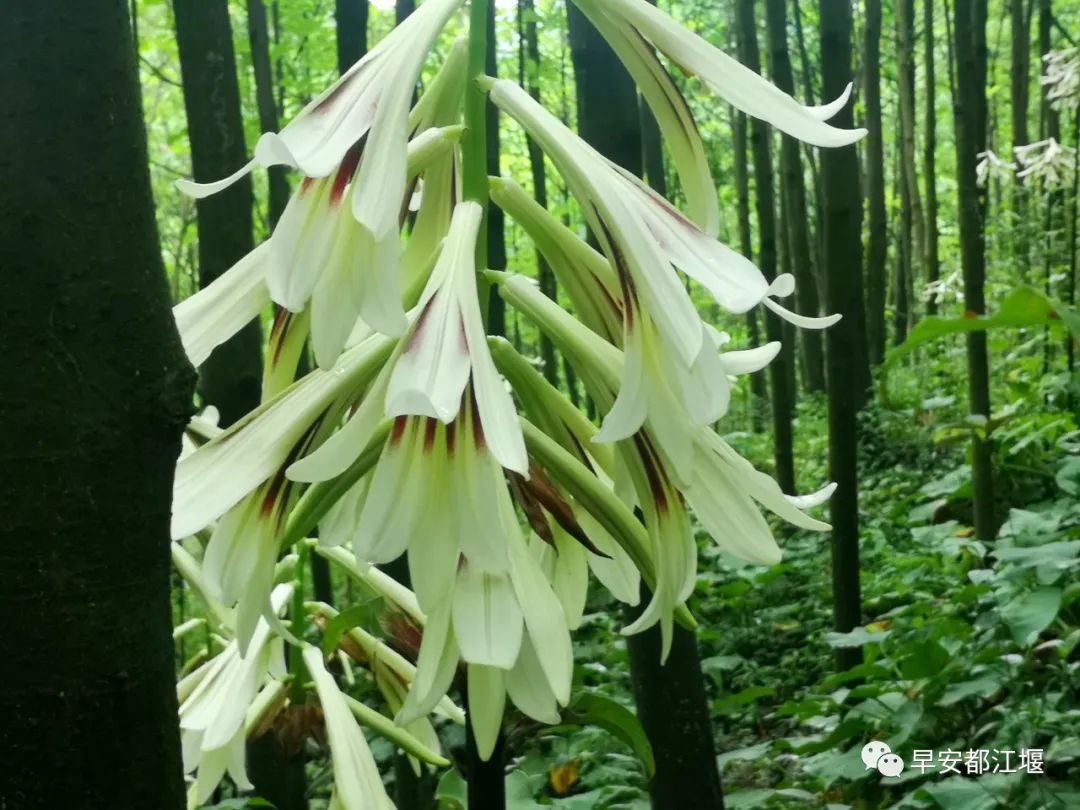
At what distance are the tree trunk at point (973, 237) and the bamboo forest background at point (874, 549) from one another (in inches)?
2.1

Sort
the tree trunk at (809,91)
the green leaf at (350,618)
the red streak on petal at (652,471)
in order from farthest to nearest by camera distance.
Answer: the tree trunk at (809,91)
the green leaf at (350,618)
the red streak on petal at (652,471)

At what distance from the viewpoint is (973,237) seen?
5078mm

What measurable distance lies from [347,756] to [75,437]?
0.77 m

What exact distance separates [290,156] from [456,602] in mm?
420

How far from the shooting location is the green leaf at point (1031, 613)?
2664 millimetres

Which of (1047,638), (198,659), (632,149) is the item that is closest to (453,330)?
(198,659)

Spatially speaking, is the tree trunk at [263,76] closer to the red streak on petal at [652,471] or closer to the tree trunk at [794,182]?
the tree trunk at [794,182]

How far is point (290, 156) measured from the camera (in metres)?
0.82

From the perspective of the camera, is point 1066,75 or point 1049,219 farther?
point 1049,219

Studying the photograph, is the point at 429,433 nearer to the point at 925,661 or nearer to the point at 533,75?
the point at 925,661

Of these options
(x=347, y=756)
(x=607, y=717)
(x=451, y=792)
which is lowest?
(x=451, y=792)

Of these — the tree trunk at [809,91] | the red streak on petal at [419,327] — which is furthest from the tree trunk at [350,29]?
the tree trunk at [809,91]

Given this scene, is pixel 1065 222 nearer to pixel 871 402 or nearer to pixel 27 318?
pixel 871 402
